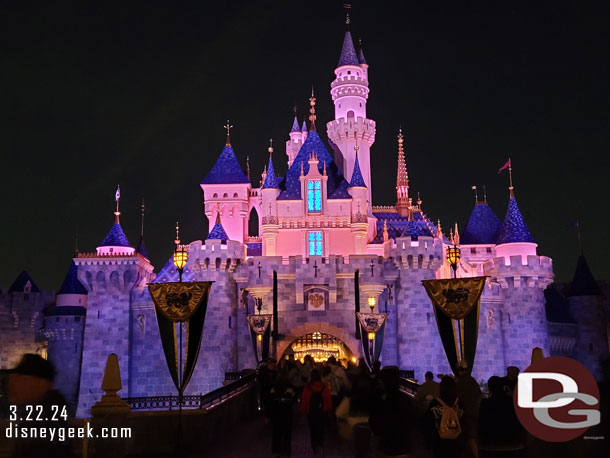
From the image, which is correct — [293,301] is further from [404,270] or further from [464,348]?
[464,348]

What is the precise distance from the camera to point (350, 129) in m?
48.4

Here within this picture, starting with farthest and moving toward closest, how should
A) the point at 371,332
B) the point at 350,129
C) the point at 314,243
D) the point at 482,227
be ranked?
1. the point at 482,227
2. the point at 350,129
3. the point at 314,243
4. the point at 371,332

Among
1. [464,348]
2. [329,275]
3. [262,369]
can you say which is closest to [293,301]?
[329,275]

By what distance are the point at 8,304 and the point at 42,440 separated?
39.7 metres

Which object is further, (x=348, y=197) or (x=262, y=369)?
(x=348, y=197)

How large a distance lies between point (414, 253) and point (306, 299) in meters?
5.84

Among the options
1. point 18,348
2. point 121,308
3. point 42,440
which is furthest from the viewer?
point 18,348

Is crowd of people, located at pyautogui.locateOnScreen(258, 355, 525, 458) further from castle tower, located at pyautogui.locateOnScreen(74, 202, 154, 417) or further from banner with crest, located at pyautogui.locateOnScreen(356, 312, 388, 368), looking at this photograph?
castle tower, located at pyautogui.locateOnScreen(74, 202, 154, 417)

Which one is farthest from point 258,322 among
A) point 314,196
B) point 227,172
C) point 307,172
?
point 227,172

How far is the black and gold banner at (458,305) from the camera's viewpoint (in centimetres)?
2028

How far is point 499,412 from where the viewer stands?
983 centimetres

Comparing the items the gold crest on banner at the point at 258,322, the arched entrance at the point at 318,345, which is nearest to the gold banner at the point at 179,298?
the gold crest on banner at the point at 258,322

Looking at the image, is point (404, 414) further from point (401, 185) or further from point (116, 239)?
point (401, 185)

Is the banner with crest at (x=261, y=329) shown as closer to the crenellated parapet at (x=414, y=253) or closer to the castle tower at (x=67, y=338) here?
the crenellated parapet at (x=414, y=253)
